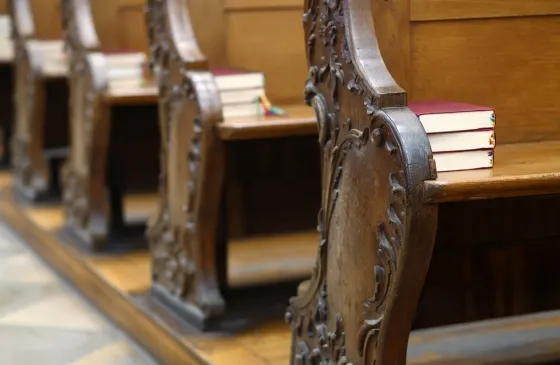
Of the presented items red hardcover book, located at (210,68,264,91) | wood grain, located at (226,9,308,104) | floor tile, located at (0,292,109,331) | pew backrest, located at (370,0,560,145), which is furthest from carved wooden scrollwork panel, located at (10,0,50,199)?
pew backrest, located at (370,0,560,145)

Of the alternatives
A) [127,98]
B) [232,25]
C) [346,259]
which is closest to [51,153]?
[127,98]

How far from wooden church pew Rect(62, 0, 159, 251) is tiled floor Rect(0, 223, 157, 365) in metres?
0.23

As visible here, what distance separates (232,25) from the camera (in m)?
3.29

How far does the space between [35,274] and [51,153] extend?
3.54 ft

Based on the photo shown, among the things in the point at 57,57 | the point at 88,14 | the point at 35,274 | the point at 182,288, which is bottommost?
the point at 35,274

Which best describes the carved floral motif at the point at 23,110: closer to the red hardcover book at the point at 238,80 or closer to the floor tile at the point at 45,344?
the floor tile at the point at 45,344

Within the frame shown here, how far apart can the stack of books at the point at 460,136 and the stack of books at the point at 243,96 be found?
3.24ft

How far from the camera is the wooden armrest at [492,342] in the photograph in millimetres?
2467

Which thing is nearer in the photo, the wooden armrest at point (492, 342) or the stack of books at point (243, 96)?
the wooden armrest at point (492, 342)

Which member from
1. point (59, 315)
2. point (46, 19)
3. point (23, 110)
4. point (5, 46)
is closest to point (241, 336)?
point (59, 315)

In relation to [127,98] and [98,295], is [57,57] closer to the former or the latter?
[127,98]

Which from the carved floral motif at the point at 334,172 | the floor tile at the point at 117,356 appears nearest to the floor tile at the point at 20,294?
the floor tile at the point at 117,356

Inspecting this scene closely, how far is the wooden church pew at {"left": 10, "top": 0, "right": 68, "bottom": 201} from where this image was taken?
4758 mm

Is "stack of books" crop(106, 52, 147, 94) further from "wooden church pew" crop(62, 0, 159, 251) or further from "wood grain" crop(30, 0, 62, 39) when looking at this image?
"wood grain" crop(30, 0, 62, 39)
